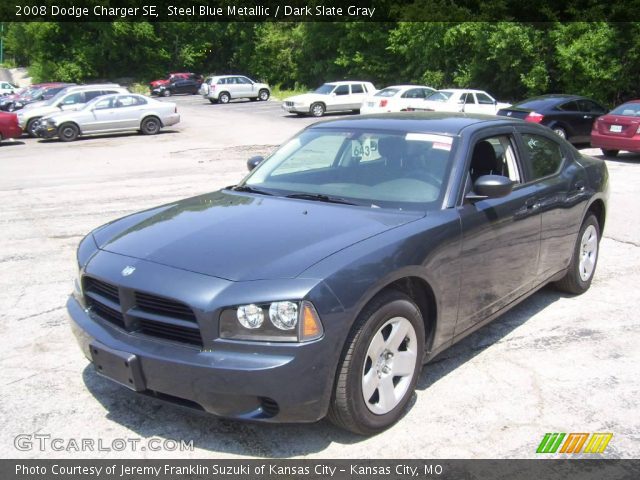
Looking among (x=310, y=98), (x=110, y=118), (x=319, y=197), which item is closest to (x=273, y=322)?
(x=319, y=197)

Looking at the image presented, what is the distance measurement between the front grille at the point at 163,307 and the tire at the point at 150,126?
70.7ft

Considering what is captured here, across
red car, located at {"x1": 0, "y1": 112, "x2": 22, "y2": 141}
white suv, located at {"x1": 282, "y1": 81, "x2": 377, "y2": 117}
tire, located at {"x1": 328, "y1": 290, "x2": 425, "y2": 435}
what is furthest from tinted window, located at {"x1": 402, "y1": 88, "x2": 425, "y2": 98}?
tire, located at {"x1": 328, "y1": 290, "x2": 425, "y2": 435}

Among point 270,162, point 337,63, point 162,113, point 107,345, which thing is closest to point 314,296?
point 107,345

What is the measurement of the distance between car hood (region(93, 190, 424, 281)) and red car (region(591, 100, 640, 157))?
12.9 meters

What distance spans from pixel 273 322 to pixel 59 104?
76.2 ft

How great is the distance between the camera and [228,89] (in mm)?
42469

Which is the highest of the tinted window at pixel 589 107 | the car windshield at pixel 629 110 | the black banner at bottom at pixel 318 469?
the car windshield at pixel 629 110

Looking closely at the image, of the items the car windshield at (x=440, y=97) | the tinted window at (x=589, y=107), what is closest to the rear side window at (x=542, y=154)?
the tinted window at (x=589, y=107)

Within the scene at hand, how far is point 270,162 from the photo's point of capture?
499 cm

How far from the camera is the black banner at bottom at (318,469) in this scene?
315 cm

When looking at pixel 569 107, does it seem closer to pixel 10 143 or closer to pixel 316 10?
pixel 10 143

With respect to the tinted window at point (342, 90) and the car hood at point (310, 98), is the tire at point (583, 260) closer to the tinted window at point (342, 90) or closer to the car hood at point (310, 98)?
the car hood at point (310, 98)

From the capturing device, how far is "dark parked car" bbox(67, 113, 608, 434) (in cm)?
306

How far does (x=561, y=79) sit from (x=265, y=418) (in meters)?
28.4
